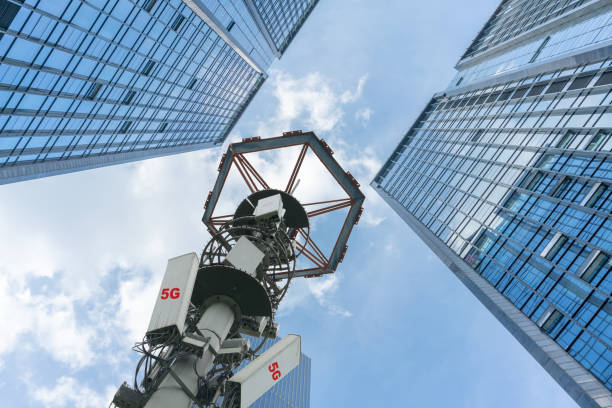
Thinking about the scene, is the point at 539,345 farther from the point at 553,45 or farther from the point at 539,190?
the point at 553,45

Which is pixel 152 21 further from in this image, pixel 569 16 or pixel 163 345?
pixel 569 16

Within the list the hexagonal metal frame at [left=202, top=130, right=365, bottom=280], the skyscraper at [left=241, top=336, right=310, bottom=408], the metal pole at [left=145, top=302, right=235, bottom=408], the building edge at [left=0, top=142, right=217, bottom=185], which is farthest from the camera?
the skyscraper at [left=241, top=336, right=310, bottom=408]

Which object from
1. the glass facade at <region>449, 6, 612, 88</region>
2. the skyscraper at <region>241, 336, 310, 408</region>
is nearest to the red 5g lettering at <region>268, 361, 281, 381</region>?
the glass facade at <region>449, 6, 612, 88</region>

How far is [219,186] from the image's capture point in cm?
1881

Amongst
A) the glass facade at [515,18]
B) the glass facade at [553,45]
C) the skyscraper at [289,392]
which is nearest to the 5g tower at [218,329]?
the glass facade at [553,45]

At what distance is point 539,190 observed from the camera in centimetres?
3919

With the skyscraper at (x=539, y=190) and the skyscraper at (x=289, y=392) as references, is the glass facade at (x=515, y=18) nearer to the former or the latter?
the skyscraper at (x=539, y=190)

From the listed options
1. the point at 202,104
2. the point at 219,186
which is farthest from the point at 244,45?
the point at 219,186

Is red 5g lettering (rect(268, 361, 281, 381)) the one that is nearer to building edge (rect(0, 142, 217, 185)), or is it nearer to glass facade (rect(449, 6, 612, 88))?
building edge (rect(0, 142, 217, 185))

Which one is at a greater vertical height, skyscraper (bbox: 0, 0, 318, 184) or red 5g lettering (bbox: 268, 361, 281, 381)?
skyscraper (bbox: 0, 0, 318, 184)

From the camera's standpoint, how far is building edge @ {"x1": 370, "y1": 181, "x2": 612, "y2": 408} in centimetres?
2370

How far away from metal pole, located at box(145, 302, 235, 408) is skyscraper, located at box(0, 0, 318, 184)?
26541 millimetres

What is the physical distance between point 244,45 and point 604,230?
5798 centimetres

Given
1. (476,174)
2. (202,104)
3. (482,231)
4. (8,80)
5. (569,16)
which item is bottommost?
(482,231)
